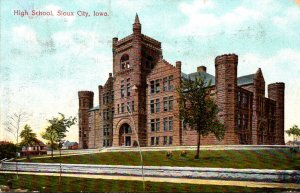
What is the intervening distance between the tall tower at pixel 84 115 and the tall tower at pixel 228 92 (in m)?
37.6

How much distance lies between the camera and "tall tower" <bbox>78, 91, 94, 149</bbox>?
233 ft

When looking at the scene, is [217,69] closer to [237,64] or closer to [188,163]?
[237,64]

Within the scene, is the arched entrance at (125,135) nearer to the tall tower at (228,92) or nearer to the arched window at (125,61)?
the arched window at (125,61)

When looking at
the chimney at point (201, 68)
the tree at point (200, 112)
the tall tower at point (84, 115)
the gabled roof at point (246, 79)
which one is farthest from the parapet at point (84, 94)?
the tree at point (200, 112)

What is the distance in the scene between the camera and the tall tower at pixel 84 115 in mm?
70938

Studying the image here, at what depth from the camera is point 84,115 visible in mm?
71812

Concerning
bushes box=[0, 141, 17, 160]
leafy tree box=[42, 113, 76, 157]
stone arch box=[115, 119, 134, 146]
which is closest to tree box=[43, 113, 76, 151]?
leafy tree box=[42, 113, 76, 157]

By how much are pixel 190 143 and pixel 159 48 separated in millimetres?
21793

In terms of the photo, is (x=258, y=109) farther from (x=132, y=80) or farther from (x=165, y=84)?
(x=132, y=80)

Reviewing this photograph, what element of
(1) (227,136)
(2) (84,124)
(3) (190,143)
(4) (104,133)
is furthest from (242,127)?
(2) (84,124)

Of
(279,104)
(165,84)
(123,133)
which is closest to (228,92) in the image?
(165,84)

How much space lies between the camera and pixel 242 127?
46.9 metres

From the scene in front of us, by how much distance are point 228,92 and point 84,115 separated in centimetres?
3964

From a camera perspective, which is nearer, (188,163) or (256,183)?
(256,183)
